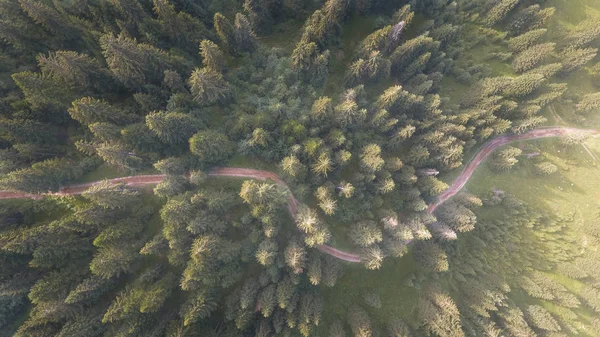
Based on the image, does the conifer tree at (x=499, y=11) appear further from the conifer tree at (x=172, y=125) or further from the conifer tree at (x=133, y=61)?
the conifer tree at (x=133, y=61)

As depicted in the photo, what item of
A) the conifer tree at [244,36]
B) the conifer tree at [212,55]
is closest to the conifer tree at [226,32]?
the conifer tree at [244,36]

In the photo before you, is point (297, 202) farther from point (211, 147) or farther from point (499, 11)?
point (499, 11)

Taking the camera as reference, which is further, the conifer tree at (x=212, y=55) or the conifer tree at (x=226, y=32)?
the conifer tree at (x=226, y=32)

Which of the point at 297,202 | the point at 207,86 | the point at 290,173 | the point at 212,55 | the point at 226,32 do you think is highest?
the point at 226,32

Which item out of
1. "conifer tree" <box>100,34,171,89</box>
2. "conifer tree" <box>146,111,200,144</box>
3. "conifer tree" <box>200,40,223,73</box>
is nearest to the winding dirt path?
"conifer tree" <box>146,111,200,144</box>

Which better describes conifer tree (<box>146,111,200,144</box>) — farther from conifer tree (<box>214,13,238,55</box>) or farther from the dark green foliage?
conifer tree (<box>214,13,238,55</box>)

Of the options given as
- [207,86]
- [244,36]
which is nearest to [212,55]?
[207,86]
